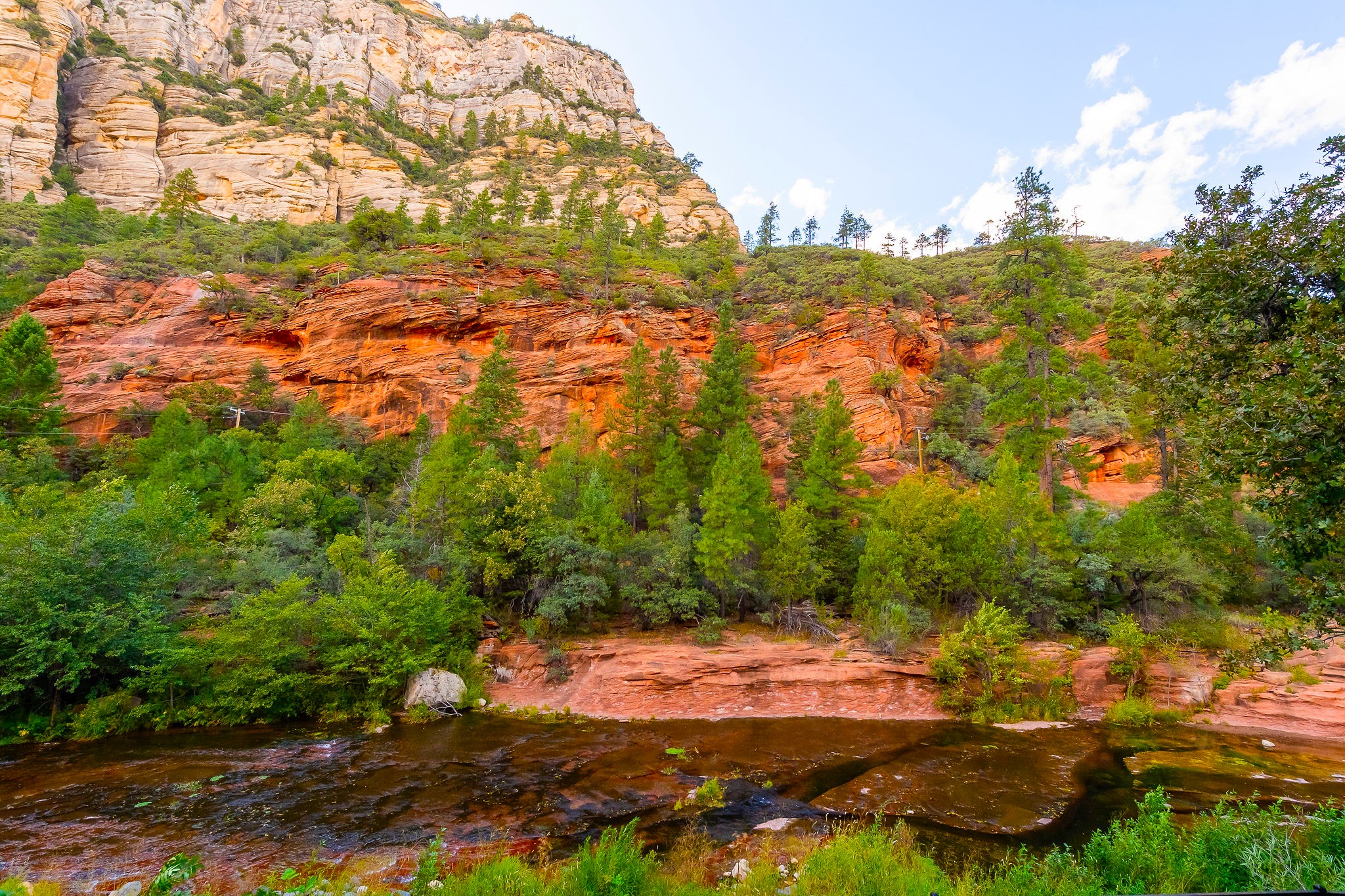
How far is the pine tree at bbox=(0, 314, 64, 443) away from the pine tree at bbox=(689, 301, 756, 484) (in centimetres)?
3339

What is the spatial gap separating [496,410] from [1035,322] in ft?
93.2

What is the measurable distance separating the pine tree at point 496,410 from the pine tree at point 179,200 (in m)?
41.5

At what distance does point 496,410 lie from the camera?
1222 inches

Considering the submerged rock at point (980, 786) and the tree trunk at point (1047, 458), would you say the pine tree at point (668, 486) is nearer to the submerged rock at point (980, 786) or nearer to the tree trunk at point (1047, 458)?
the submerged rock at point (980, 786)

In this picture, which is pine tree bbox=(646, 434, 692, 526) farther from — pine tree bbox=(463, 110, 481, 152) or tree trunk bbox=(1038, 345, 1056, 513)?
pine tree bbox=(463, 110, 481, 152)

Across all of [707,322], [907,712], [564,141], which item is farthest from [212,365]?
[564,141]

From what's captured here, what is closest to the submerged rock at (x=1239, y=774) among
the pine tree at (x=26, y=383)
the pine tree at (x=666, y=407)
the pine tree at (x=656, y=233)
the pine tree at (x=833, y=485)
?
the pine tree at (x=833, y=485)

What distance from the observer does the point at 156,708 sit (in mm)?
16203

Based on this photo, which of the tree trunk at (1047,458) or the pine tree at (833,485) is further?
the pine tree at (833,485)

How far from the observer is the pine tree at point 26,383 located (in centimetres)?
2762

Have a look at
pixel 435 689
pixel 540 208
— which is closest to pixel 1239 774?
pixel 435 689

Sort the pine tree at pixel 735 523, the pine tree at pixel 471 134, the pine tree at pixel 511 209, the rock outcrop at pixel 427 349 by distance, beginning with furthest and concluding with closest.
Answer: the pine tree at pixel 471 134 → the pine tree at pixel 511 209 → the rock outcrop at pixel 427 349 → the pine tree at pixel 735 523

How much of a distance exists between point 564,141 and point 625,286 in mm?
63876

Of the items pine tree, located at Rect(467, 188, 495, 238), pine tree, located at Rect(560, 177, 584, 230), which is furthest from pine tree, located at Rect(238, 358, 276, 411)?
pine tree, located at Rect(560, 177, 584, 230)
